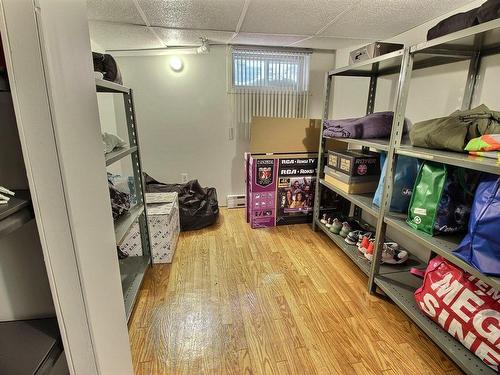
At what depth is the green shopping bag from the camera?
133 cm

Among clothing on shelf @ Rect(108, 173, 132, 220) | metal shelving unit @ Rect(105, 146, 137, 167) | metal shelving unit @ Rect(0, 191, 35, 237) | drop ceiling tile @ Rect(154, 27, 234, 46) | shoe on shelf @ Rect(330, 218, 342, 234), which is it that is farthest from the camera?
shoe on shelf @ Rect(330, 218, 342, 234)

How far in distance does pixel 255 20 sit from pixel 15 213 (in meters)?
2.05

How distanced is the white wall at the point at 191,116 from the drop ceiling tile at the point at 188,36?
249 mm

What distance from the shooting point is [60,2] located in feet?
2.20

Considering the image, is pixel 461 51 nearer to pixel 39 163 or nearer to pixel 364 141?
pixel 364 141

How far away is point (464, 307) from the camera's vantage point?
1221mm

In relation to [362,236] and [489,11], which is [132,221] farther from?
[489,11]

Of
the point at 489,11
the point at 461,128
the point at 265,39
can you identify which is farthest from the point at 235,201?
the point at 489,11

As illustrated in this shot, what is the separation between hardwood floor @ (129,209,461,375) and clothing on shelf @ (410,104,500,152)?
3.39 ft

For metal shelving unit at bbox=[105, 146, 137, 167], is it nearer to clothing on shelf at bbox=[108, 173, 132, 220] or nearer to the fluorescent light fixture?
clothing on shelf at bbox=[108, 173, 132, 220]

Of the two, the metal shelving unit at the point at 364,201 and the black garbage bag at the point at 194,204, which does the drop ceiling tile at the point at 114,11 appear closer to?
the black garbage bag at the point at 194,204

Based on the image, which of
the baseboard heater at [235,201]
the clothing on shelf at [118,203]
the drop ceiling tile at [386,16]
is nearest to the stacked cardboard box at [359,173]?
the drop ceiling tile at [386,16]

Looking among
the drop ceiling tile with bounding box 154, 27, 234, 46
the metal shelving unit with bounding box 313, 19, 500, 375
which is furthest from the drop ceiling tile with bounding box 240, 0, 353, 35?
the metal shelving unit with bounding box 313, 19, 500, 375

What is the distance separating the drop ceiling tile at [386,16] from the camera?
1.64m
